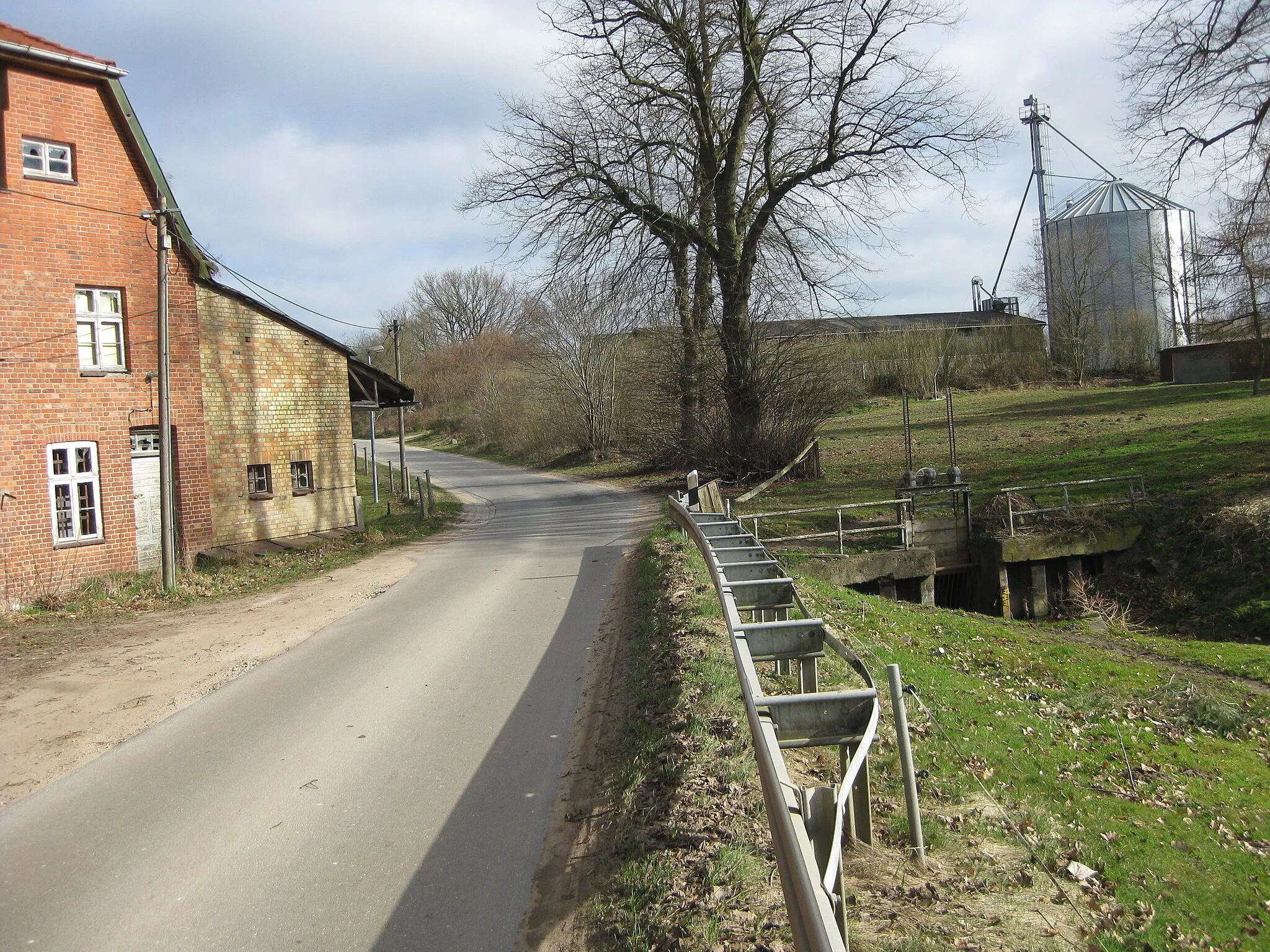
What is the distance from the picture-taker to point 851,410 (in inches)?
1929

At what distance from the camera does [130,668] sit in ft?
33.6

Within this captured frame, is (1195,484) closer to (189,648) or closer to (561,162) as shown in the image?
(561,162)

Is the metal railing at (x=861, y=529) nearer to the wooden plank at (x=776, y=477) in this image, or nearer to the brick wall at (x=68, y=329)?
the wooden plank at (x=776, y=477)

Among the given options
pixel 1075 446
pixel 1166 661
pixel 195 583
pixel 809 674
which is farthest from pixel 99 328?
pixel 1075 446

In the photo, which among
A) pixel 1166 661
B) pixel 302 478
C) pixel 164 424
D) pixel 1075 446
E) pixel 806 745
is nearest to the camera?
pixel 806 745

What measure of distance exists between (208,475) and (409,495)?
15.1m

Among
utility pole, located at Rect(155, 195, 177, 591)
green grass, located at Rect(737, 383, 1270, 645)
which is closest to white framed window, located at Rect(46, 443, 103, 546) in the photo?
utility pole, located at Rect(155, 195, 177, 591)

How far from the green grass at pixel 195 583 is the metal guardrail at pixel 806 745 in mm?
10047

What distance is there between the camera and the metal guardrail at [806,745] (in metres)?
3.12

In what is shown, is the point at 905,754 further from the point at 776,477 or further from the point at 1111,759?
the point at 776,477

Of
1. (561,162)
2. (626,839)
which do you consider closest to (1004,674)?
(626,839)

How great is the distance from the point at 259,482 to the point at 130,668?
11.5 meters

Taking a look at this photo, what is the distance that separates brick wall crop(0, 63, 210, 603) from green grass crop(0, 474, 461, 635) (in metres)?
0.66

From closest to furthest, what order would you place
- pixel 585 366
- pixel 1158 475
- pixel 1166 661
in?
pixel 1166 661
pixel 1158 475
pixel 585 366
